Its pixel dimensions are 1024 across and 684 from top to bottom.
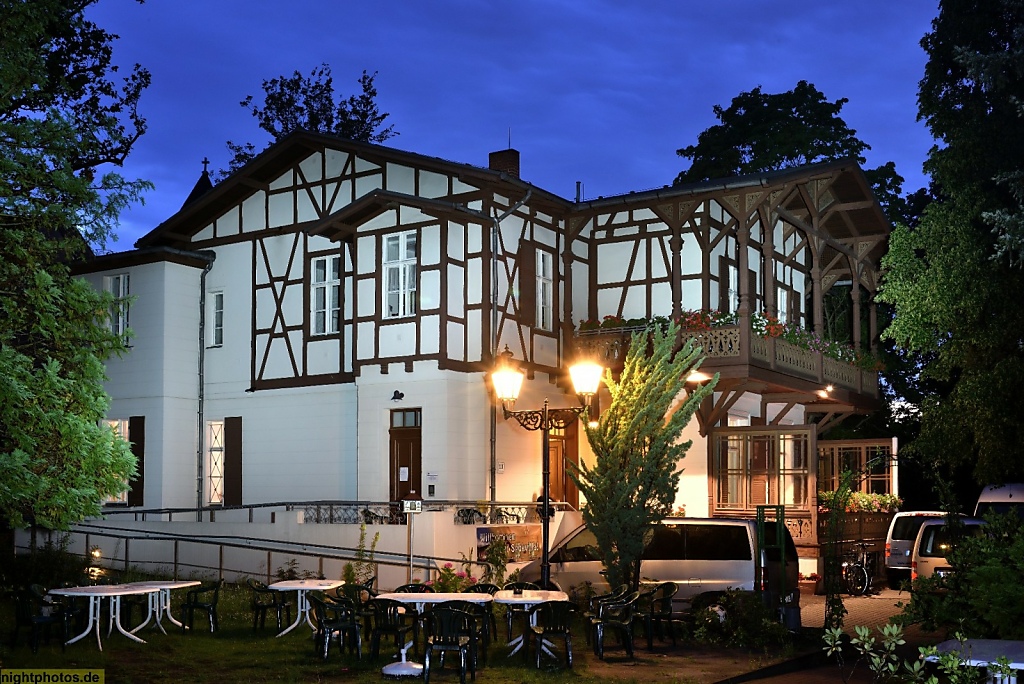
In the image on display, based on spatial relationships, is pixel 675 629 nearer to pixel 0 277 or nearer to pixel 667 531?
pixel 667 531

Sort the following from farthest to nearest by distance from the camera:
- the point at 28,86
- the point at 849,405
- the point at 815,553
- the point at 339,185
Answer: the point at 849,405 < the point at 339,185 < the point at 815,553 < the point at 28,86

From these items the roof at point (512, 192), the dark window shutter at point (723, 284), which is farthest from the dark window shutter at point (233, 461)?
the dark window shutter at point (723, 284)

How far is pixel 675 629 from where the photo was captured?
1627 cm

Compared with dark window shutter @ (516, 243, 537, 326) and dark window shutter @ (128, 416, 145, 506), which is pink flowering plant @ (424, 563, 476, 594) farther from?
dark window shutter @ (128, 416, 145, 506)

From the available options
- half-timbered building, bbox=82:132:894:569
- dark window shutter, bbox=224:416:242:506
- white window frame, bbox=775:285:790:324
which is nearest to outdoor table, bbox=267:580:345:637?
half-timbered building, bbox=82:132:894:569

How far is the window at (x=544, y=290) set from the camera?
85.5 feet

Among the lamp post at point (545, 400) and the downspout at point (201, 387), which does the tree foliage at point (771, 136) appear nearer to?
the downspout at point (201, 387)

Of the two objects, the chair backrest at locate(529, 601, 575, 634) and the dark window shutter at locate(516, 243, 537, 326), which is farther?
the dark window shutter at locate(516, 243, 537, 326)

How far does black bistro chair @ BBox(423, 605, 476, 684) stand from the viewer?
1266 centimetres

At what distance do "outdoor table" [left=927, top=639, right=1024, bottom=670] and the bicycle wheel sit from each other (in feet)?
46.0

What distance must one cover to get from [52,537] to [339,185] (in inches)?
354

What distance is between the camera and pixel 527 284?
25453 mm

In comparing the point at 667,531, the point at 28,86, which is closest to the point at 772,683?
the point at 667,531

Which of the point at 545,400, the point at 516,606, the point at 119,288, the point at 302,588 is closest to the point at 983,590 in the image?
the point at 545,400
